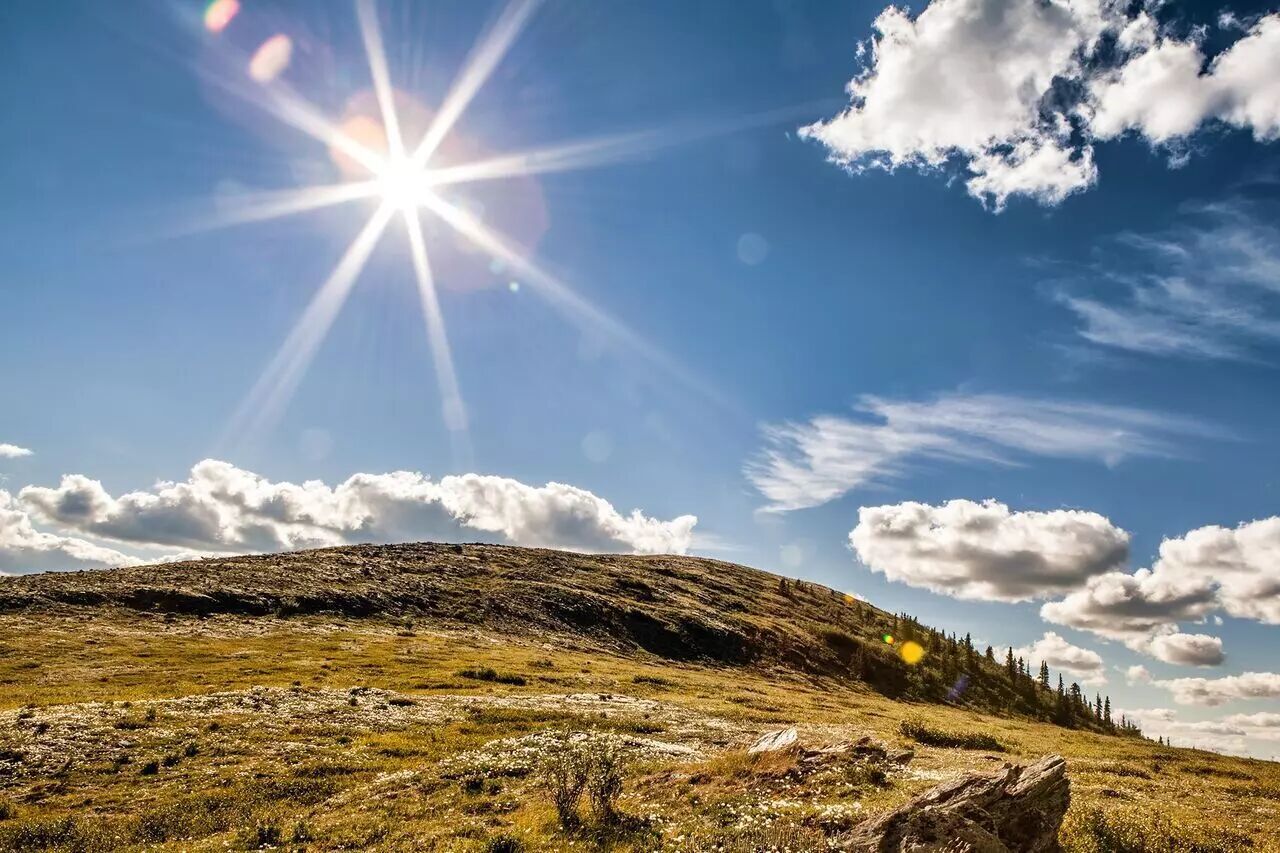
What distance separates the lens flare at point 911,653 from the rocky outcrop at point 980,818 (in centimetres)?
17093

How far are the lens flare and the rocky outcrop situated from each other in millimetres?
170925

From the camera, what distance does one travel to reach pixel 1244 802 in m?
31.8

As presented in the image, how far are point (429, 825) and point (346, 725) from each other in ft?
72.6

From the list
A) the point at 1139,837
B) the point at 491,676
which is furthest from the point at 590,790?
the point at 491,676

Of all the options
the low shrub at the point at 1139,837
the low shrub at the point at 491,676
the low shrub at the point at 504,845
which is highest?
the low shrub at the point at 1139,837

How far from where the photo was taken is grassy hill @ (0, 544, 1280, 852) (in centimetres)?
2125

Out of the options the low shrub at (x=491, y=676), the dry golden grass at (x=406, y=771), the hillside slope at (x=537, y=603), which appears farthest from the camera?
the hillside slope at (x=537, y=603)

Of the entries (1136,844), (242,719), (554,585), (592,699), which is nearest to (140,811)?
(242,719)

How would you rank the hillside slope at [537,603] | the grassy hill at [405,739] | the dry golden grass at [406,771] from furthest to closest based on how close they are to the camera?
1. the hillside slope at [537,603]
2. the grassy hill at [405,739]
3. the dry golden grass at [406,771]

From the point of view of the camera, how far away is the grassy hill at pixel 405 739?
21250mm

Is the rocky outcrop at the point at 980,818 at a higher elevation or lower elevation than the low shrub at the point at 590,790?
higher

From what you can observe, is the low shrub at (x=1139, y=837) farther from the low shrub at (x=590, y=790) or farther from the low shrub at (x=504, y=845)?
the low shrub at (x=504, y=845)

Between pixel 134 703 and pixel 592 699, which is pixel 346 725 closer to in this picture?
pixel 134 703

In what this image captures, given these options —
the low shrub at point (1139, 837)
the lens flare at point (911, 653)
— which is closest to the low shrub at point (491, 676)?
the low shrub at point (1139, 837)
